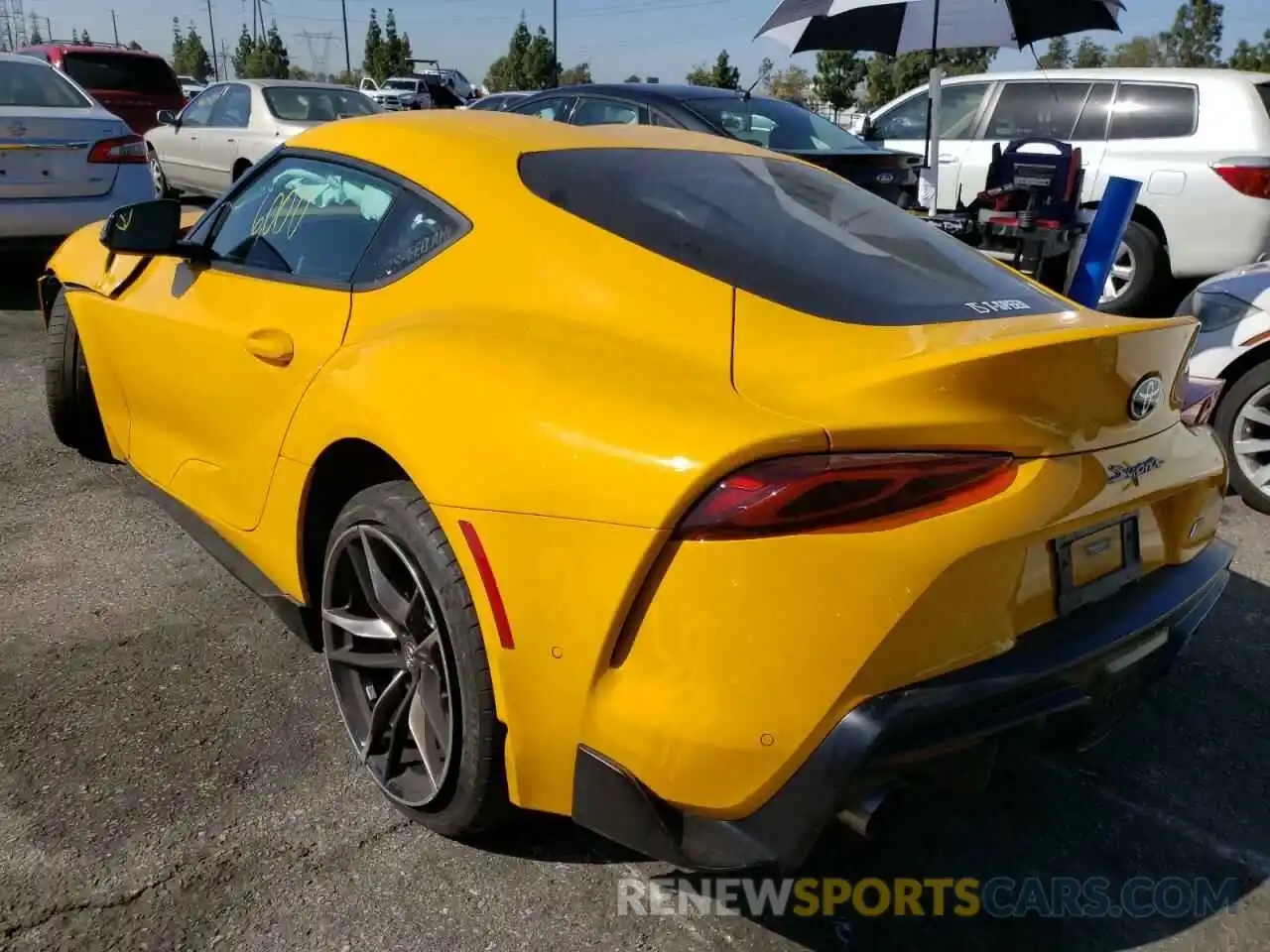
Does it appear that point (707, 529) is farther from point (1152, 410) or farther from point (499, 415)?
point (1152, 410)

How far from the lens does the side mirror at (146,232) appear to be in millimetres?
3100

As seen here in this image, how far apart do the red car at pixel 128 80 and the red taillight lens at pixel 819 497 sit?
47.6 feet

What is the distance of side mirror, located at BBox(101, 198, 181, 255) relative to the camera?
3100 mm

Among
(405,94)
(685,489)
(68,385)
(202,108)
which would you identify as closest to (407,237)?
(685,489)

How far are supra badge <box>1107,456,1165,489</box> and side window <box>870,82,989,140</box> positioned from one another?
7.42 metres

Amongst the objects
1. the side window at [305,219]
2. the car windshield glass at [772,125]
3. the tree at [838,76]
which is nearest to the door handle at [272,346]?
the side window at [305,219]

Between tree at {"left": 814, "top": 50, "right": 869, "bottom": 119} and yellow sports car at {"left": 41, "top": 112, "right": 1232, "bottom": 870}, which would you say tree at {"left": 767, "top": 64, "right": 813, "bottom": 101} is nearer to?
tree at {"left": 814, "top": 50, "right": 869, "bottom": 119}

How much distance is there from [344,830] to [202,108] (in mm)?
11292

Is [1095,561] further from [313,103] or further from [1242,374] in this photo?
[313,103]

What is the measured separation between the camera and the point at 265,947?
6.64ft

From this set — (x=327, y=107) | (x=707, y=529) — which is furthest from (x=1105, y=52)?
(x=707, y=529)

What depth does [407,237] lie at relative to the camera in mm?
2531

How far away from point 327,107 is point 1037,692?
A: 11018 mm

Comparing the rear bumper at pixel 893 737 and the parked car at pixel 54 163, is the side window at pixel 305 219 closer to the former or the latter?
the rear bumper at pixel 893 737
